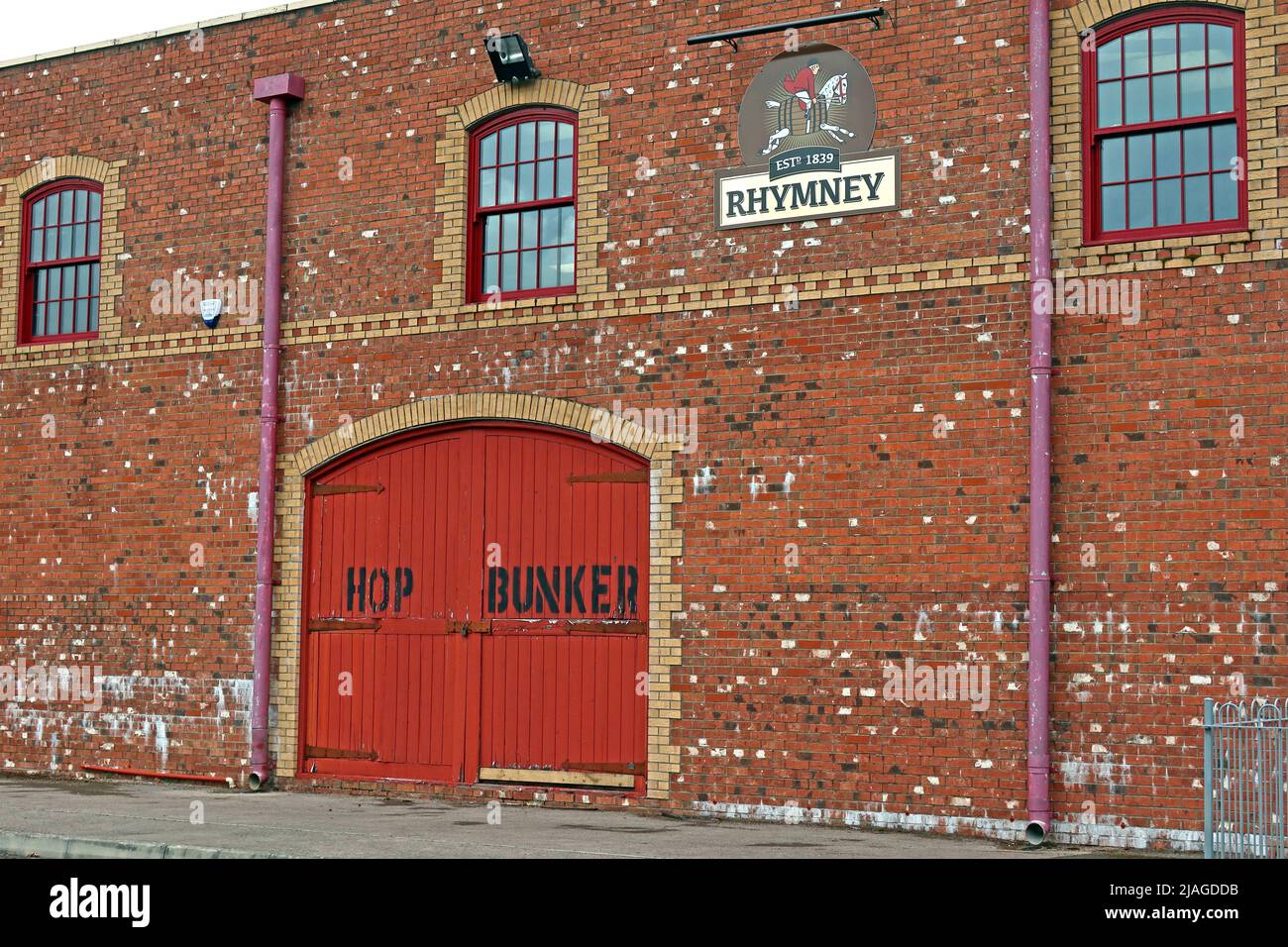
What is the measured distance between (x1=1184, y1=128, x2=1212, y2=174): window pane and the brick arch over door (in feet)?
15.0

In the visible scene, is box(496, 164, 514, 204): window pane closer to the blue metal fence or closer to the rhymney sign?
the rhymney sign

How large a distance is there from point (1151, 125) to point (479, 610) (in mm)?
6914

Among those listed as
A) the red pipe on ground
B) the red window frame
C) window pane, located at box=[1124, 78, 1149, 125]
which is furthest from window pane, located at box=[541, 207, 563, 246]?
the red pipe on ground

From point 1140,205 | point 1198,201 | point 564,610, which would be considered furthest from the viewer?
point 564,610

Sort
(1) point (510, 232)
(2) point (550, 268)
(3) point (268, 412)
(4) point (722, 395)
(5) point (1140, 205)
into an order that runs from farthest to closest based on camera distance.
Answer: (3) point (268, 412), (1) point (510, 232), (2) point (550, 268), (4) point (722, 395), (5) point (1140, 205)

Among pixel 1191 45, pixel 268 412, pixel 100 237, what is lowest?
pixel 268 412

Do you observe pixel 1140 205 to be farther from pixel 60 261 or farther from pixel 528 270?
pixel 60 261

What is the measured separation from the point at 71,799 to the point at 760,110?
8368 mm

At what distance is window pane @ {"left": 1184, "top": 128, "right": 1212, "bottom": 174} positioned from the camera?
36.9 ft

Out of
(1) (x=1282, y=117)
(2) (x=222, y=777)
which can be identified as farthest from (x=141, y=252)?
(1) (x=1282, y=117)

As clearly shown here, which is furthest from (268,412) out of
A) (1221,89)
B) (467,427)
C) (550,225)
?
(1221,89)

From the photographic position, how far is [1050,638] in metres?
11.3

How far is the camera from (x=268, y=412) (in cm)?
1459

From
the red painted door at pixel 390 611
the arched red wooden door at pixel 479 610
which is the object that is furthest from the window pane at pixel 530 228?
the red painted door at pixel 390 611
